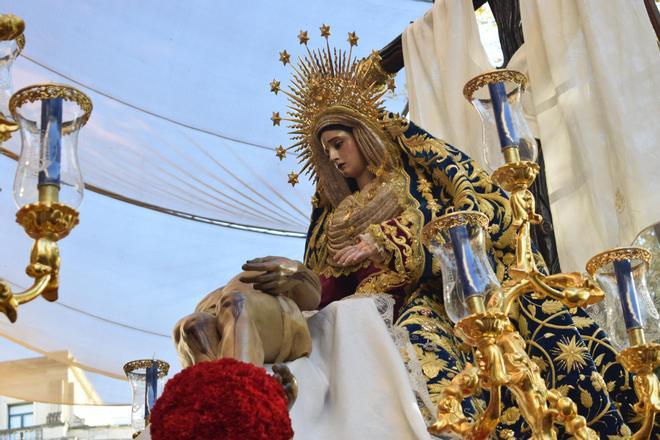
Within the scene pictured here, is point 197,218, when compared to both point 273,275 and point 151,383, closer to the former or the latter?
point 151,383

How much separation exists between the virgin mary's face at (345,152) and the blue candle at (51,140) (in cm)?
187

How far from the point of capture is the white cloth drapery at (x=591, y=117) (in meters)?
4.14

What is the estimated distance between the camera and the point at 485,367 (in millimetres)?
2336

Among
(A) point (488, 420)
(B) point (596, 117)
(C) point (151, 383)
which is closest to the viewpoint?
(A) point (488, 420)

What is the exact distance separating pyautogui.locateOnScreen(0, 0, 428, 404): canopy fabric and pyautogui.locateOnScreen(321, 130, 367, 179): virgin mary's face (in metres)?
3.09

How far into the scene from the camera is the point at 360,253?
3.60 meters

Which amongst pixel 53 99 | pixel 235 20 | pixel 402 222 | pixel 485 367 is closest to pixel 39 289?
pixel 53 99

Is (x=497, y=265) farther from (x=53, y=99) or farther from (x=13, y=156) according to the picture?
(x=13, y=156)

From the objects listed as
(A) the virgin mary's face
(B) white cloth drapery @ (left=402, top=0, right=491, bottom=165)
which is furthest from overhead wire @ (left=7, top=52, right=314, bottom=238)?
(A) the virgin mary's face

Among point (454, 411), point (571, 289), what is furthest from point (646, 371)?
point (454, 411)

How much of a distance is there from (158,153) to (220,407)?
5102mm

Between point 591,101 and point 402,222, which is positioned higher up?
point 591,101

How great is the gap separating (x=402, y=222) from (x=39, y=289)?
1.82 m

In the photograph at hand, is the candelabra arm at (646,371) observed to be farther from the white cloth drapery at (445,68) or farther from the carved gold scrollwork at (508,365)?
the white cloth drapery at (445,68)
